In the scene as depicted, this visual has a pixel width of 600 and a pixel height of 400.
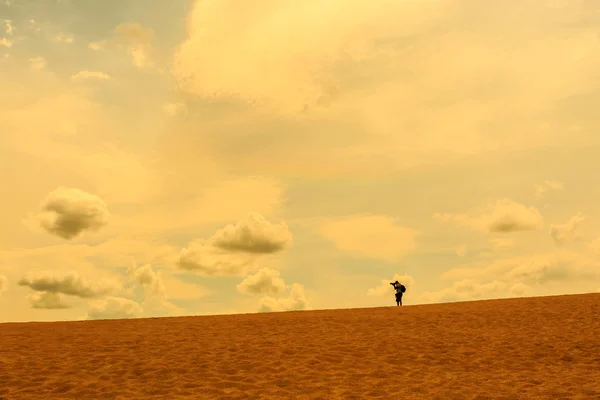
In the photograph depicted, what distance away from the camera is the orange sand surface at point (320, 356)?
14.3 m

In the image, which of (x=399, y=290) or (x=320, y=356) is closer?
(x=320, y=356)

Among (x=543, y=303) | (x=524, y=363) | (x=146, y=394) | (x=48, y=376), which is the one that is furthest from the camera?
(x=543, y=303)

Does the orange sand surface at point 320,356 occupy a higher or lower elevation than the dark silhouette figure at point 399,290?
lower

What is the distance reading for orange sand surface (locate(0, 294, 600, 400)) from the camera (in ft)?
46.9

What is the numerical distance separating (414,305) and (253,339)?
11.8 meters

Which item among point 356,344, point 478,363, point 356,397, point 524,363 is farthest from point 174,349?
point 524,363

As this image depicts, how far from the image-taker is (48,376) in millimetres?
15773

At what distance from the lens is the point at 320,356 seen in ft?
58.4

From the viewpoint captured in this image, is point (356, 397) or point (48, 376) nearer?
point (356, 397)

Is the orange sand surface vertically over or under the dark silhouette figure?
under

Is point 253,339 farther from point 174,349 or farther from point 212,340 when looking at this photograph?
point 174,349

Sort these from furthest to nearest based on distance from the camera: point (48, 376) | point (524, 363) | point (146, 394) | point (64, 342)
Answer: point (64, 342) → point (524, 363) → point (48, 376) → point (146, 394)

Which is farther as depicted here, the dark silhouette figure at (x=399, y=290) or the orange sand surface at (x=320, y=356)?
the dark silhouette figure at (x=399, y=290)

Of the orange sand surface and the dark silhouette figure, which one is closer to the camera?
the orange sand surface
